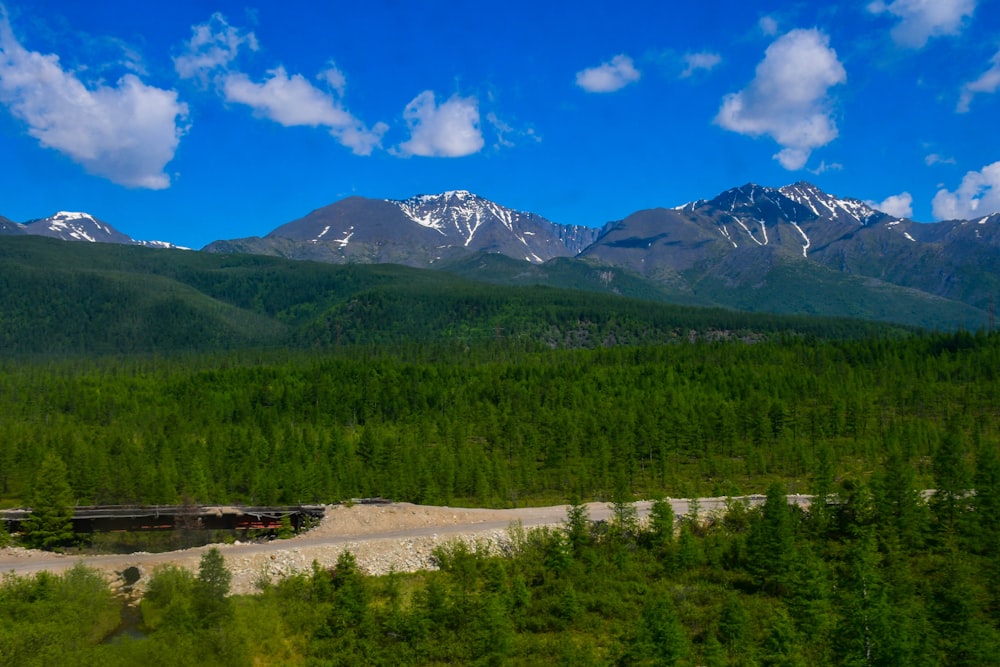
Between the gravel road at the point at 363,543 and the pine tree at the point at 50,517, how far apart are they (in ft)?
20.2

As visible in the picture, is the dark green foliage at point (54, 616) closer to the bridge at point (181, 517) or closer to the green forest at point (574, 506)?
the green forest at point (574, 506)

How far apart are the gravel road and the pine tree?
242 inches

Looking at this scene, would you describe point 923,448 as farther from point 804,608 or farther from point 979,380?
point 804,608

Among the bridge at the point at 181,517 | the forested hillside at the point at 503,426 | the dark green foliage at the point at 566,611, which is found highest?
the forested hillside at the point at 503,426

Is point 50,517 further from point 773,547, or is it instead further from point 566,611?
point 773,547

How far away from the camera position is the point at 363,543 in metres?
72.6

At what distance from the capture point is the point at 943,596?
47.4m

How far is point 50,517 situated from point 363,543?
36409mm

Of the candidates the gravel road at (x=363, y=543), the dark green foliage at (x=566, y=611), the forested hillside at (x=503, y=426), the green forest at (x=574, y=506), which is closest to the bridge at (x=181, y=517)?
the green forest at (x=574, y=506)

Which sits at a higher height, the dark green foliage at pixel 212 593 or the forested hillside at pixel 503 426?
the forested hillside at pixel 503 426

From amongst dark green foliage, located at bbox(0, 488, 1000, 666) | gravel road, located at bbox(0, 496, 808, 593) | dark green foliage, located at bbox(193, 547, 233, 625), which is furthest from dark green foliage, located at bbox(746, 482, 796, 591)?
dark green foliage, located at bbox(193, 547, 233, 625)

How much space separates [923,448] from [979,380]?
5458cm

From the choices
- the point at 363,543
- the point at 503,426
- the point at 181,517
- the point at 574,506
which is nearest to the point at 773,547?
the point at 574,506

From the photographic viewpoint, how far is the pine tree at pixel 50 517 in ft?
253
